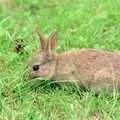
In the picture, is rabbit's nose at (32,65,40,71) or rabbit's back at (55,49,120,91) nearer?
rabbit's back at (55,49,120,91)

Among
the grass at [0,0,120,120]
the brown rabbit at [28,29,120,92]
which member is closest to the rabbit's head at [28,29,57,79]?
the brown rabbit at [28,29,120,92]

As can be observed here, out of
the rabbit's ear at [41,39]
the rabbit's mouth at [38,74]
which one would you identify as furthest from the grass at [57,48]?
the rabbit's ear at [41,39]

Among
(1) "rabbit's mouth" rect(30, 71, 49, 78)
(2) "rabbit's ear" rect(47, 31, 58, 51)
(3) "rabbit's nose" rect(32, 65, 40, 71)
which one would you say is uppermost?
(2) "rabbit's ear" rect(47, 31, 58, 51)

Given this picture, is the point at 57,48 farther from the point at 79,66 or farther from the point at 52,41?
the point at 79,66

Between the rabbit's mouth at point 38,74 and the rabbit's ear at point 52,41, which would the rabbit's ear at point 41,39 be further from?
the rabbit's mouth at point 38,74

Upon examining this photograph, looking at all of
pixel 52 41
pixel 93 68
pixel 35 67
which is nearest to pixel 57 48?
pixel 52 41

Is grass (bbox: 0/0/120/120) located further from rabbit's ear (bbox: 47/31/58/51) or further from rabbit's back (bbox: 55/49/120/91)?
rabbit's ear (bbox: 47/31/58/51)

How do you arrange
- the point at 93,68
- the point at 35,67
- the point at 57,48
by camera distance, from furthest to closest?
the point at 57,48, the point at 35,67, the point at 93,68
